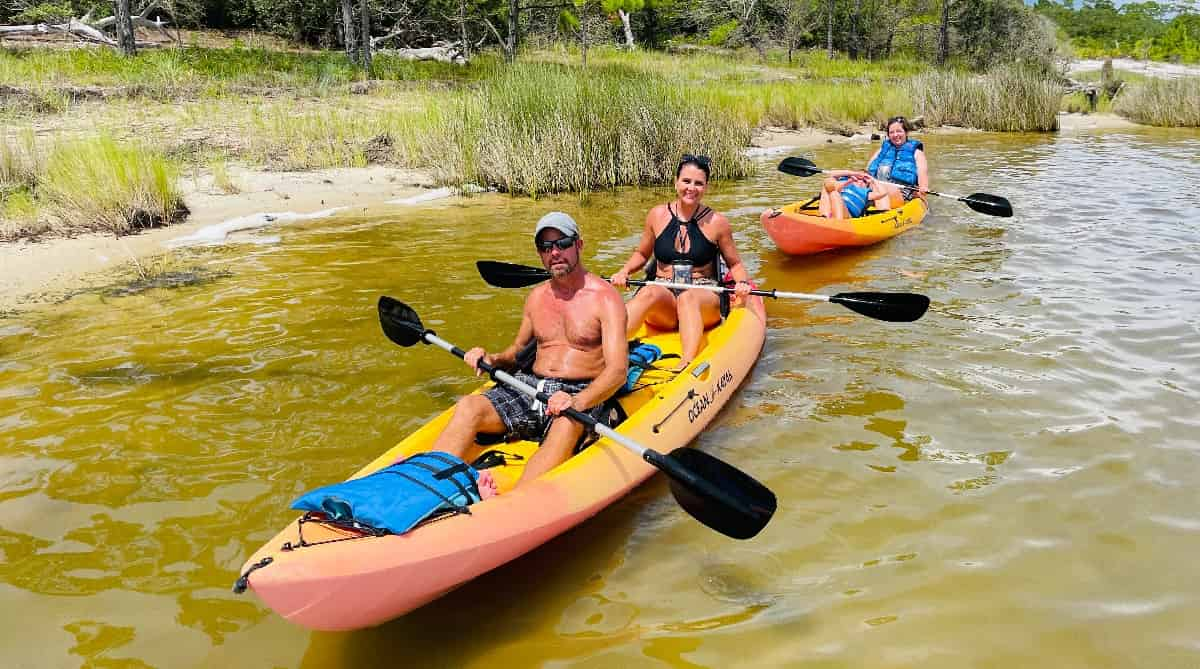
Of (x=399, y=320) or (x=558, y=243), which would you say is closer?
(x=558, y=243)

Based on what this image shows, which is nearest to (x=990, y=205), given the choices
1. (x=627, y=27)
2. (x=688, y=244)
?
(x=688, y=244)

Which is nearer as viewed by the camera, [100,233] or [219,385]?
[219,385]

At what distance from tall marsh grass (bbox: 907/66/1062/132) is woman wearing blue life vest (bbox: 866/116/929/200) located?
36.9ft

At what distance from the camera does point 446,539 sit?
103 inches

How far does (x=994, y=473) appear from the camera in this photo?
387 centimetres

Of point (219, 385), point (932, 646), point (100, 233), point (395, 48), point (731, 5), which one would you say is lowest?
point (932, 646)

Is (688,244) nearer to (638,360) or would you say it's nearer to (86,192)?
(638,360)

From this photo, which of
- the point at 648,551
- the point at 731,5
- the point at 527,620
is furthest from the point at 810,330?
the point at 731,5

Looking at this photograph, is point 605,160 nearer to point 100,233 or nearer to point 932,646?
point 100,233

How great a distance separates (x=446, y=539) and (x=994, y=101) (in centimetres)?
1992

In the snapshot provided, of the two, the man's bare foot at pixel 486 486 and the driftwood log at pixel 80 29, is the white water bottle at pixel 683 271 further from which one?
the driftwood log at pixel 80 29

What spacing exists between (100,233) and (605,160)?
20.0 feet

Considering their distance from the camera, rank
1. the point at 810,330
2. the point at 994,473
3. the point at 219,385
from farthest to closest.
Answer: the point at 810,330 < the point at 219,385 < the point at 994,473

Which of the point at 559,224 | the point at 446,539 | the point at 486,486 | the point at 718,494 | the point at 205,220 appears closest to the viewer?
the point at 446,539
